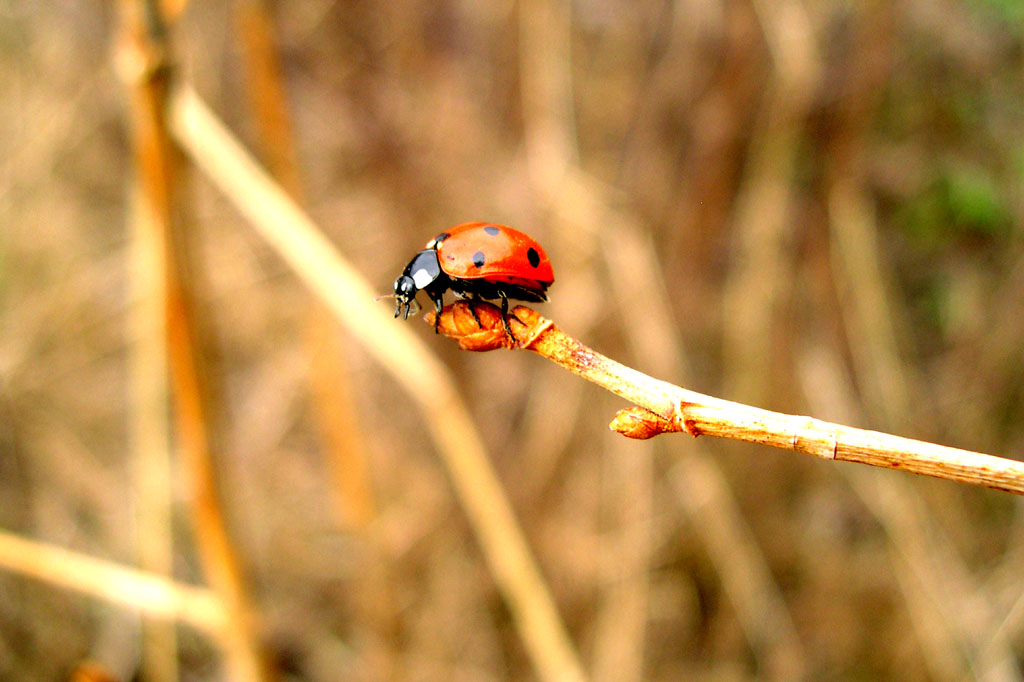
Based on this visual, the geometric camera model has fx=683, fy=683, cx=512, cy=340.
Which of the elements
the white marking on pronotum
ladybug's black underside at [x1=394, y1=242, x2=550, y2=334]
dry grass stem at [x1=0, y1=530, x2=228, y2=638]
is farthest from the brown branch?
dry grass stem at [x1=0, y1=530, x2=228, y2=638]

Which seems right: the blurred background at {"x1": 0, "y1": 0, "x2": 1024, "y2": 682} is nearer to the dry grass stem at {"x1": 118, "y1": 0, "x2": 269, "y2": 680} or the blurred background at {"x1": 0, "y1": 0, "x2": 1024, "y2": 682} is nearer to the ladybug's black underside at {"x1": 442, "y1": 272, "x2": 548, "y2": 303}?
the ladybug's black underside at {"x1": 442, "y1": 272, "x2": 548, "y2": 303}

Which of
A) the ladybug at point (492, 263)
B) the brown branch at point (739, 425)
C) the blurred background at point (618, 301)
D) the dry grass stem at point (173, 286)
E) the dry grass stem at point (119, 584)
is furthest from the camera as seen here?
the blurred background at point (618, 301)

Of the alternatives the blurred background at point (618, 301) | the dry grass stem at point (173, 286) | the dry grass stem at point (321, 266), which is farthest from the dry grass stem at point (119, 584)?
the blurred background at point (618, 301)

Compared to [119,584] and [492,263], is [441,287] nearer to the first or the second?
[492,263]

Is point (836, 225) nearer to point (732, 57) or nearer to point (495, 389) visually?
point (732, 57)

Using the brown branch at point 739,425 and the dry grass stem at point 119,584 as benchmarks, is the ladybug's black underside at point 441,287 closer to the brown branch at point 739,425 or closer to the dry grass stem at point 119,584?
the brown branch at point 739,425

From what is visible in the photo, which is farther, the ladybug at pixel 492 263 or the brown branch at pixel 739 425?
the ladybug at pixel 492 263
